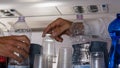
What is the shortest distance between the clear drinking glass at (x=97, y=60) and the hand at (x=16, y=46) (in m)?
0.25

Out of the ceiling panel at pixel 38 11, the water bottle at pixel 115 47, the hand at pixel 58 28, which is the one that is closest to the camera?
the water bottle at pixel 115 47

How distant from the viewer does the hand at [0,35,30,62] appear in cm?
82

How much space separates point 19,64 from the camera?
2.68ft

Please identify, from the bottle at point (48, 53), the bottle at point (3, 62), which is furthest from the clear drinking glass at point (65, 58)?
the bottle at point (3, 62)

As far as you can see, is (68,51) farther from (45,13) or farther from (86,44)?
(45,13)

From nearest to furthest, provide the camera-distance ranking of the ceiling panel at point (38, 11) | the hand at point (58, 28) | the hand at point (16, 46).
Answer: the hand at point (16, 46) → the hand at point (58, 28) → the ceiling panel at point (38, 11)

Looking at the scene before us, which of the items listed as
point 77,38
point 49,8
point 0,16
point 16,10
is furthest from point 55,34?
point 0,16

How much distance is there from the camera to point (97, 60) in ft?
2.41

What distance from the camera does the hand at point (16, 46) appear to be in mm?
824

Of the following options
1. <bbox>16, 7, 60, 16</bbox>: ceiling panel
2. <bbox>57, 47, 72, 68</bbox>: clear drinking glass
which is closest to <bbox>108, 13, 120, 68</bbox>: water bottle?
<bbox>57, 47, 72, 68</bbox>: clear drinking glass

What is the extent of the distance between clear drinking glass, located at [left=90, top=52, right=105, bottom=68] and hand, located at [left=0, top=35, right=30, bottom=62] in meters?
0.25

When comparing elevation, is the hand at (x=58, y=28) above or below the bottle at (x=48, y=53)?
above

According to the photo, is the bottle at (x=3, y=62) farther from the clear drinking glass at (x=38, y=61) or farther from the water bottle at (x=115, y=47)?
the water bottle at (x=115, y=47)

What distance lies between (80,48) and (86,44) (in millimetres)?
26
